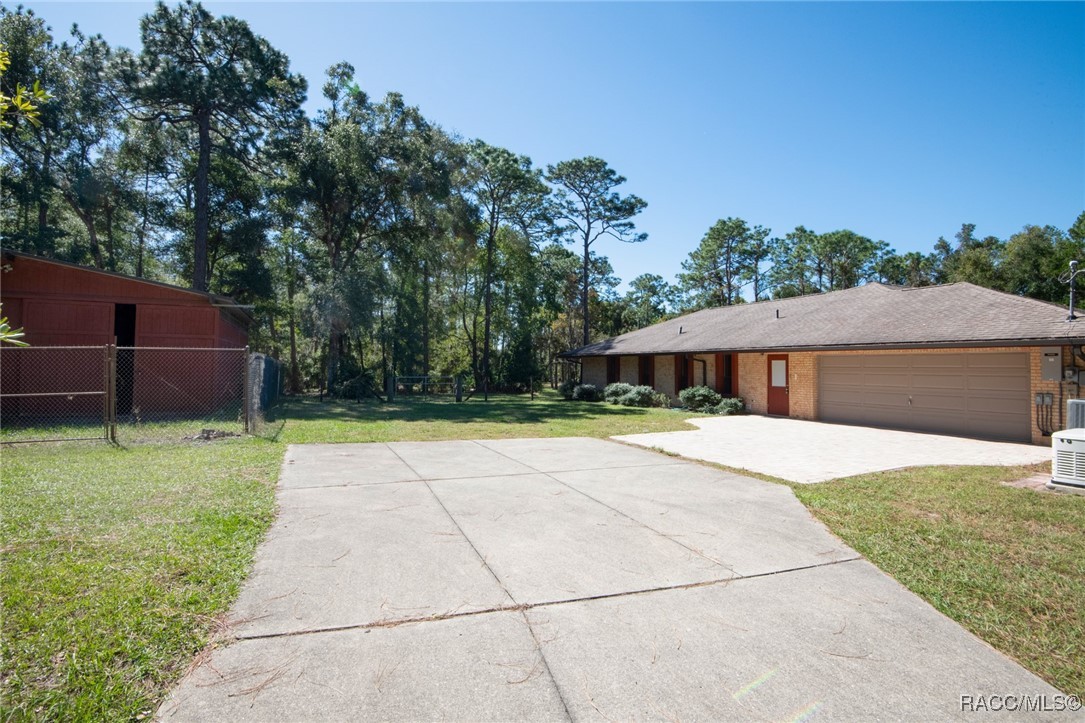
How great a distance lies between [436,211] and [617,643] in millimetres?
26850

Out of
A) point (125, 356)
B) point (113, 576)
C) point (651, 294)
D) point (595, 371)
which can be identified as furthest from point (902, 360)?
point (651, 294)

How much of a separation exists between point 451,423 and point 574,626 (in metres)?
11.7

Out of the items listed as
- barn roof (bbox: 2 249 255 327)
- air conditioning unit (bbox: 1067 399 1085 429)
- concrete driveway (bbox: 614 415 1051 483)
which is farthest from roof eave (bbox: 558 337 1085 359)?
barn roof (bbox: 2 249 255 327)

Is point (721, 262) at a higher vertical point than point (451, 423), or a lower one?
higher

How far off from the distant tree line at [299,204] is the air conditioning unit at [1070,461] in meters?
22.2

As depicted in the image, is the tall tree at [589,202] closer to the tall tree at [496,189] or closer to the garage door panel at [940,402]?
the tall tree at [496,189]

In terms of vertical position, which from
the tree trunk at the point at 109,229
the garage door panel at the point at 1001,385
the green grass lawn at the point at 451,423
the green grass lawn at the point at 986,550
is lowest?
the green grass lawn at the point at 986,550

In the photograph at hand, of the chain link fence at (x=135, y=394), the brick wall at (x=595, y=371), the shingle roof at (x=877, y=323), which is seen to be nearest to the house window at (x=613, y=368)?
the brick wall at (x=595, y=371)

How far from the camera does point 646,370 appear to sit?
2397 cm

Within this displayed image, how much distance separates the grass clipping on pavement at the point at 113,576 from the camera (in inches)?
93.8

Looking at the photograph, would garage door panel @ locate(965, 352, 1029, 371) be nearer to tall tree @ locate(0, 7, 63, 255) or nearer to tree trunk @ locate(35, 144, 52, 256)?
tall tree @ locate(0, 7, 63, 255)

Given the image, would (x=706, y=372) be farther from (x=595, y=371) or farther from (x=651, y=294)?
(x=651, y=294)

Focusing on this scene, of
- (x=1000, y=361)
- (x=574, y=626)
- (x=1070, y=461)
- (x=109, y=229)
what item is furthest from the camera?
(x=109, y=229)

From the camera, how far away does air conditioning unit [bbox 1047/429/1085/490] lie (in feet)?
20.6
